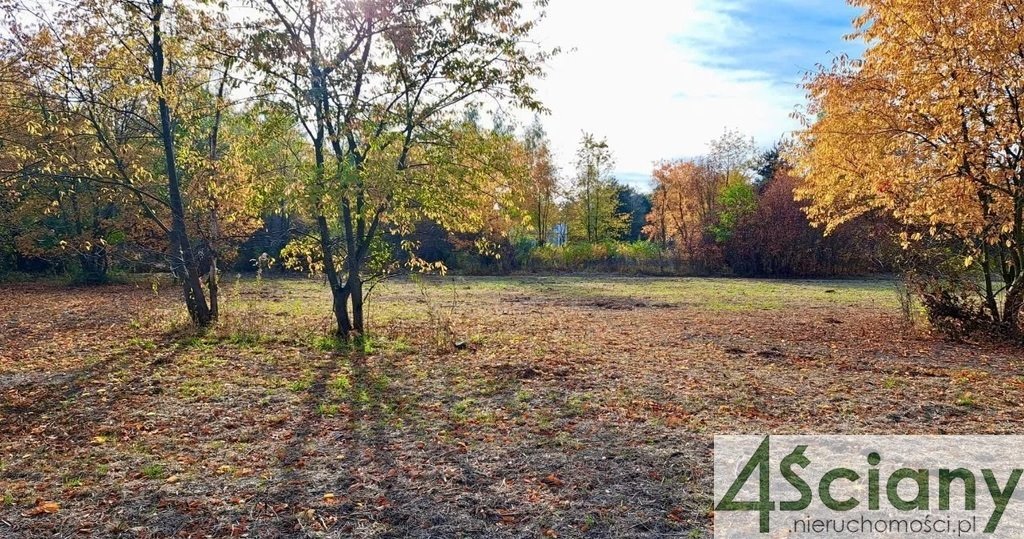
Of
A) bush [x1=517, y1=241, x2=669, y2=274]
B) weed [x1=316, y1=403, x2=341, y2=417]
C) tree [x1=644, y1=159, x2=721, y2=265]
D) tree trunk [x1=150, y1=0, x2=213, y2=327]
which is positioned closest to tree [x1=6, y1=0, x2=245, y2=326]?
tree trunk [x1=150, y1=0, x2=213, y2=327]

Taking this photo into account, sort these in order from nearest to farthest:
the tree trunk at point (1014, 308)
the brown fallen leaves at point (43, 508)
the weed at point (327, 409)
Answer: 1. the brown fallen leaves at point (43, 508)
2. the weed at point (327, 409)
3. the tree trunk at point (1014, 308)

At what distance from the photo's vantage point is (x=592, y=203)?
102 feet

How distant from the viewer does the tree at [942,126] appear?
700 centimetres

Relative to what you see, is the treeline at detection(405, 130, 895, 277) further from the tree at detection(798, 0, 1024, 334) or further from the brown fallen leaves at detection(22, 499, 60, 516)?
the brown fallen leaves at detection(22, 499, 60, 516)

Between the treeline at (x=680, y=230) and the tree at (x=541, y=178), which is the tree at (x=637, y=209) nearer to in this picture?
the treeline at (x=680, y=230)

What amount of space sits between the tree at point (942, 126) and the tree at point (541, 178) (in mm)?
19892

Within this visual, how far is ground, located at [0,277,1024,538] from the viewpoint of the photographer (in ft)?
10.3

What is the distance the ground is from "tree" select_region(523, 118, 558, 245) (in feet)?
64.0

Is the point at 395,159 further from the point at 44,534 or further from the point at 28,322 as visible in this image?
the point at 28,322

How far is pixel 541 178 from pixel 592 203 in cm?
347

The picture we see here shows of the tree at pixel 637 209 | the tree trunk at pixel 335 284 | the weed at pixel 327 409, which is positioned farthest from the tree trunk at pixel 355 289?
the tree at pixel 637 209

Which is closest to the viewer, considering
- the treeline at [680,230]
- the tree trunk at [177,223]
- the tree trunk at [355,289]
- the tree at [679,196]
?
the tree trunk at [355,289]

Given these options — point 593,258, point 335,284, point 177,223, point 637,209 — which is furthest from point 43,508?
point 637,209

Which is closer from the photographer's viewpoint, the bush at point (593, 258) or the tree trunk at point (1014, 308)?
the tree trunk at point (1014, 308)
